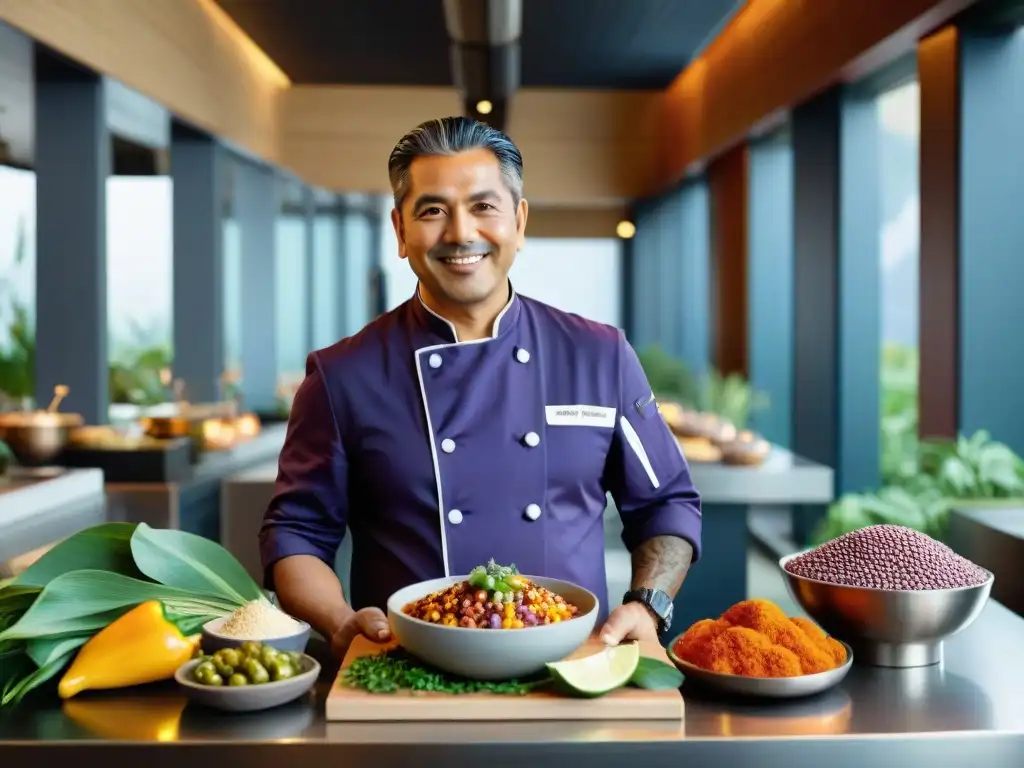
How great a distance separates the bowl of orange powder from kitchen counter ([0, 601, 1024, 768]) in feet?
0.09

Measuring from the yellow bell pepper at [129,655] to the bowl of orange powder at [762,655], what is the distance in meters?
0.66

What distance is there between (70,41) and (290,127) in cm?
512

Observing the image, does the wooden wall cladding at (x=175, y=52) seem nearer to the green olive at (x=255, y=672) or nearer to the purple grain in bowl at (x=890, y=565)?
the green olive at (x=255, y=672)

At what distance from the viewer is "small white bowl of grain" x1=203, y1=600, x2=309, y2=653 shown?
1.43 m

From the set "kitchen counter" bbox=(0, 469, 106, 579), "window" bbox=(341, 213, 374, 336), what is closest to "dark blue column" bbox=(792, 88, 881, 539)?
"kitchen counter" bbox=(0, 469, 106, 579)

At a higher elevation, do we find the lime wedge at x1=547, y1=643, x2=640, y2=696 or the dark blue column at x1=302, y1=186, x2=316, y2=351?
the dark blue column at x1=302, y1=186, x2=316, y2=351

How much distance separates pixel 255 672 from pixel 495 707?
0.96 feet

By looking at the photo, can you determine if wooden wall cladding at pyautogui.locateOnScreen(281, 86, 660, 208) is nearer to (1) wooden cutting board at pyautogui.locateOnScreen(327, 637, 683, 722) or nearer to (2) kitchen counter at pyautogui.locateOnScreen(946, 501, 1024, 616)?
(2) kitchen counter at pyautogui.locateOnScreen(946, 501, 1024, 616)

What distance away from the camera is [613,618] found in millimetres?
1515

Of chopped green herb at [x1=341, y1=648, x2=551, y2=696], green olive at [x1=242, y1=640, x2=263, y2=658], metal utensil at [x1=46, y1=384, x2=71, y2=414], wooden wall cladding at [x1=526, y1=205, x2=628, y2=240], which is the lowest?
chopped green herb at [x1=341, y1=648, x2=551, y2=696]

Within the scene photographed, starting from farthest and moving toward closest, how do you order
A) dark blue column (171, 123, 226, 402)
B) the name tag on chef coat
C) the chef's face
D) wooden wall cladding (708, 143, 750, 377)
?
1. wooden wall cladding (708, 143, 750, 377)
2. dark blue column (171, 123, 226, 402)
3. the name tag on chef coat
4. the chef's face

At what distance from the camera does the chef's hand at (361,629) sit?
148cm

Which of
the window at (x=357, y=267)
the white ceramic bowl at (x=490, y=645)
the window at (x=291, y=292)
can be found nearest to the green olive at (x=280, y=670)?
the white ceramic bowl at (x=490, y=645)

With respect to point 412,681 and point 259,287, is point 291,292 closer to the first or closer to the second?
point 259,287
